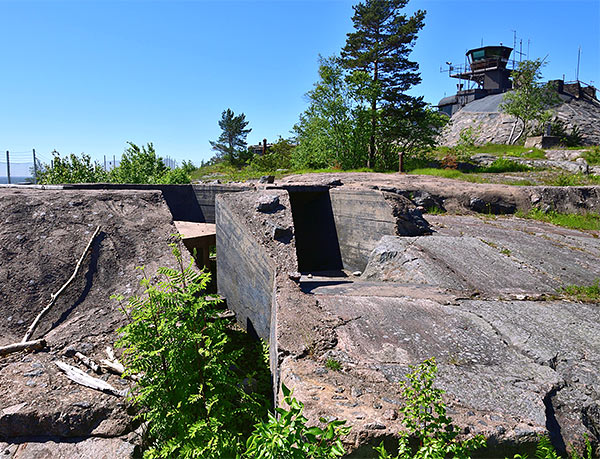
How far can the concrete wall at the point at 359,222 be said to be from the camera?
23.0ft

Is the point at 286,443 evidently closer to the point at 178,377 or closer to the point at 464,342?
the point at 178,377

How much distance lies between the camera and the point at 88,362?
3.56 metres

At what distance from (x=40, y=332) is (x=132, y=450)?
1.90 meters

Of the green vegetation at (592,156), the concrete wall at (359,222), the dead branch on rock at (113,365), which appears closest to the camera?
the dead branch on rock at (113,365)

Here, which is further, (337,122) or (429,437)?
(337,122)

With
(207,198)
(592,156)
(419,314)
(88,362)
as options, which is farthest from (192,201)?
(592,156)

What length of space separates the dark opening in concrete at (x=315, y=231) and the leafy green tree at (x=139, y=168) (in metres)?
5.89

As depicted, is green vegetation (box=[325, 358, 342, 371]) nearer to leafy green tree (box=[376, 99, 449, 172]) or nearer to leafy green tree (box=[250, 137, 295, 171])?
leafy green tree (box=[376, 99, 449, 172])

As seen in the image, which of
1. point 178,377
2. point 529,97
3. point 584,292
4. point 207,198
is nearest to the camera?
point 178,377

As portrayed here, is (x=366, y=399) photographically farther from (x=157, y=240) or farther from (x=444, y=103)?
(x=444, y=103)

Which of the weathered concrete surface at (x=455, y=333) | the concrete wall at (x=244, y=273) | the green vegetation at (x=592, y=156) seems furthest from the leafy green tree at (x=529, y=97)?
the concrete wall at (x=244, y=273)

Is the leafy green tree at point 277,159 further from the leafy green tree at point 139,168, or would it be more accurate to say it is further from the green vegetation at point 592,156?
the green vegetation at point 592,156

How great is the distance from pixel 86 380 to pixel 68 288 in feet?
5.23

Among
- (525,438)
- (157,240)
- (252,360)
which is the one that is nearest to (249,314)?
→ (252,360)
